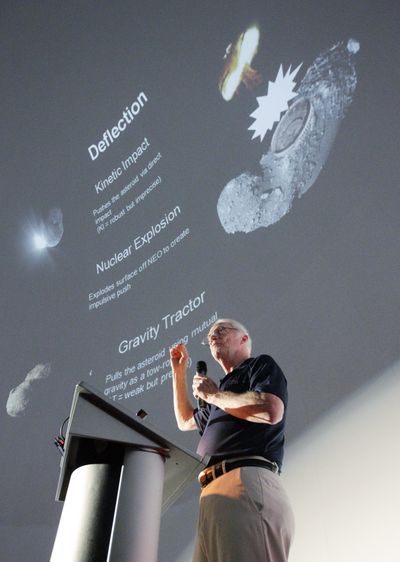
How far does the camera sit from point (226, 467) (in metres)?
1.42

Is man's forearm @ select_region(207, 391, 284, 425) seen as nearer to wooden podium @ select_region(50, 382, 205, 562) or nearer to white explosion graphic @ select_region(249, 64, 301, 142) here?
wooden podium @ select_region(50, 382, 205, 562)

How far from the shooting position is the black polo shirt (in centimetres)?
147

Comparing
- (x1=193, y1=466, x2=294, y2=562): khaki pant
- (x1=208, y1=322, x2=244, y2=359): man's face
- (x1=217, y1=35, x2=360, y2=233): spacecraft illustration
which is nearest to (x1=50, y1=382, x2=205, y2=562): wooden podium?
(x1=193, y1=466, x2=294, y2=562): khaki pant

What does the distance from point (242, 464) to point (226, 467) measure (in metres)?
0.04

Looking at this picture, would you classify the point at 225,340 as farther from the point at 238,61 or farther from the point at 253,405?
the point at 238,61

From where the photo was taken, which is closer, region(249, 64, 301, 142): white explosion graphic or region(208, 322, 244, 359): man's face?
region(208, 322, 244, 359): man's face

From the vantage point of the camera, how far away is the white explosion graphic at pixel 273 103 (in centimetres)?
275

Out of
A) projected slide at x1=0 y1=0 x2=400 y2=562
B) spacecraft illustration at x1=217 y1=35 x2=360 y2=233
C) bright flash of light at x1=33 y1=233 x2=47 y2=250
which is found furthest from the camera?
bright flash of light at x1=33 y1=233 x2=47 y2=250

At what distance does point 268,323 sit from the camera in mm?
2508

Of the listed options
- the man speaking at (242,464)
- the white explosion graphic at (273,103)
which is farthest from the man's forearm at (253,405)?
the white explosion graphic at (273,103)

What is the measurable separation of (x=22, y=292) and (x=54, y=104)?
4.89 feet

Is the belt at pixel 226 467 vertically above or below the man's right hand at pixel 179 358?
below

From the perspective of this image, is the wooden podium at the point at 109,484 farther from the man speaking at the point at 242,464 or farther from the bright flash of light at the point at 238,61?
the bright flash of light at the point at 238,61

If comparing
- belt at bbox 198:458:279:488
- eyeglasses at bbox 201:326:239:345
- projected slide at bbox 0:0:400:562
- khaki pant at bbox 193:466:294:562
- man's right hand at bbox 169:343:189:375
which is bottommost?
khaki pant at bbox 193:466:294:562
